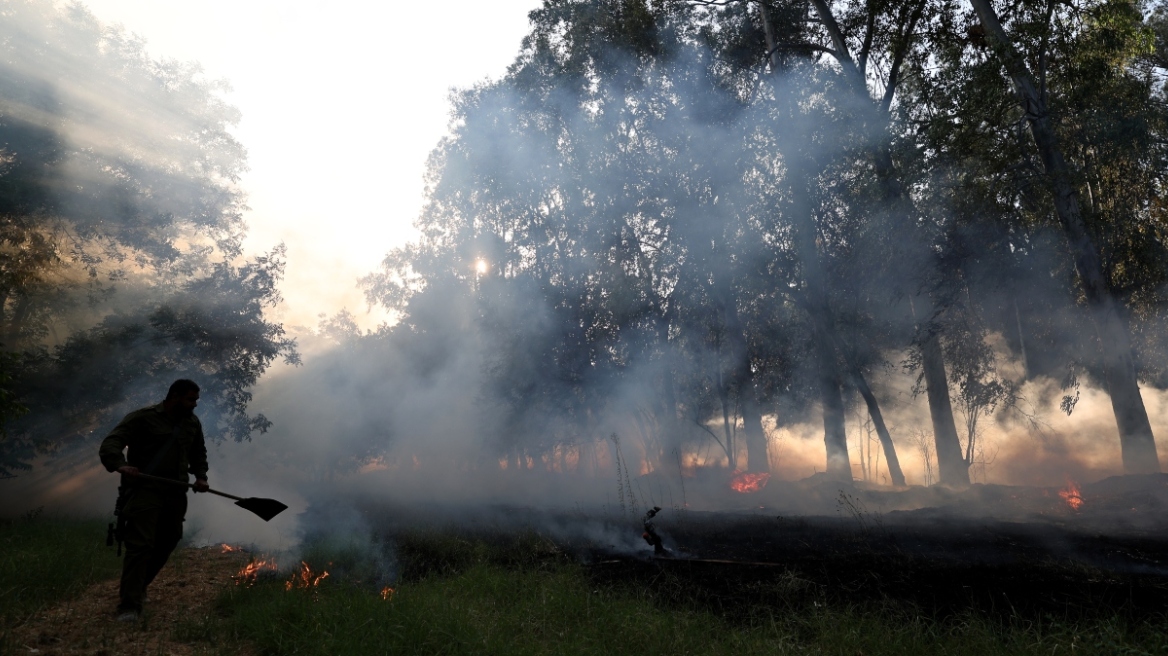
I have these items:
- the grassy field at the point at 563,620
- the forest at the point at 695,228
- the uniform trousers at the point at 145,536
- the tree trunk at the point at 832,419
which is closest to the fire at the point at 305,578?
the grassy field at the point at 563,620

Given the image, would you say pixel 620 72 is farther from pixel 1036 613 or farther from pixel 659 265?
pixel 1036 613

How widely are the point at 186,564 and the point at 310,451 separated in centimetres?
1993

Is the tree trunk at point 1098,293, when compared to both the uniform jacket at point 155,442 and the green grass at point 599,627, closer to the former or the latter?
the green grass at point 599,627

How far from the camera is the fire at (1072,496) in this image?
11367 mm

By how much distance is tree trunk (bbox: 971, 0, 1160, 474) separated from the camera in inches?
515

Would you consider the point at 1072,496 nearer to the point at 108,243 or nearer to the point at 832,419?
the point at 832,419

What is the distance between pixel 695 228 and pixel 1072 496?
11.1 meters

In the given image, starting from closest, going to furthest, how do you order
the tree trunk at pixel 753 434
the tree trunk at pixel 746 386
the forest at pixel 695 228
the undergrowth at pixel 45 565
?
the undergrowth at pixel 45 565, the forest at pixel 695 228, the tree trunk at pixel 746 386, the tree trunk at pixel 753 434

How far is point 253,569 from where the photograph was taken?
7.43 m

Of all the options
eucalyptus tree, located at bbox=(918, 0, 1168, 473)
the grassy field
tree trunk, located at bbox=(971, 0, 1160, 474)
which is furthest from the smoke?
the grassy field

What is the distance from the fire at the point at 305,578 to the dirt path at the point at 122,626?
661mm

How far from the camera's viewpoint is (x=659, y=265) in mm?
20906

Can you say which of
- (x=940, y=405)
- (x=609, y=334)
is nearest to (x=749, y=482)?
(x=940, y=405)

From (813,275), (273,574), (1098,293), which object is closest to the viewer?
(273,574)
